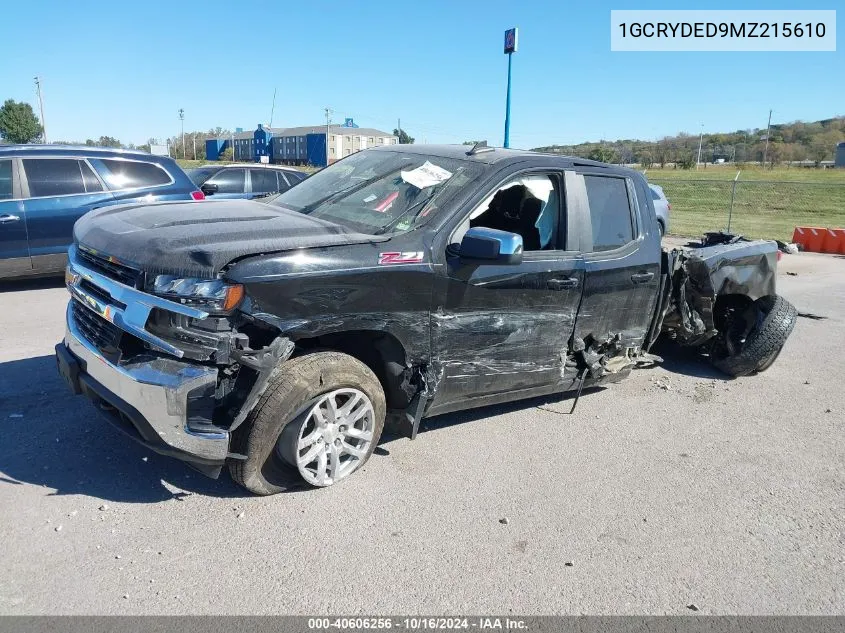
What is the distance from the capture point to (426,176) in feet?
13.9

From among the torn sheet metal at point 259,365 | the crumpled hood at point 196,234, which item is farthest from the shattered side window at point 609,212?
the torn sheet metal at point 259,365

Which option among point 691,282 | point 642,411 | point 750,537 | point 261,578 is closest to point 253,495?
point 261,578

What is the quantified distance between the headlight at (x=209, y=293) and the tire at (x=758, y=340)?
474cm

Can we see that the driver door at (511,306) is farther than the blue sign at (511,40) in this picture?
No

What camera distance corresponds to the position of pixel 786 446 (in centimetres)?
466

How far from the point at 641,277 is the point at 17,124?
281 feet

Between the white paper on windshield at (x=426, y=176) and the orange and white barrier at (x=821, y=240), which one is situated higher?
the white paper on windshield at (x=426, y=176)

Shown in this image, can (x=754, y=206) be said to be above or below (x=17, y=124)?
below

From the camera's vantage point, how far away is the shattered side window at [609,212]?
466 cm

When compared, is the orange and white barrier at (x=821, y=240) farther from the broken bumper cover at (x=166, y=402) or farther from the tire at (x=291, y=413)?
the broken bumper cover at (x=166, y=402)

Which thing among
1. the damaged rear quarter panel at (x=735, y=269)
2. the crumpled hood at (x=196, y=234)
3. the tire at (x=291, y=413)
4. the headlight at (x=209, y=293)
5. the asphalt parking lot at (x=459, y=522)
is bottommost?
the asphalt parking lot at (x=459, y=522)

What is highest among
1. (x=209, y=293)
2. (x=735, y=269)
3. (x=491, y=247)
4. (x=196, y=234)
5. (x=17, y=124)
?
(x=17, y=124)

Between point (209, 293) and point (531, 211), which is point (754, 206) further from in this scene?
point (209, 293)

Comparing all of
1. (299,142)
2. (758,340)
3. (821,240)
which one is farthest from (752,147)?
(758,340)
